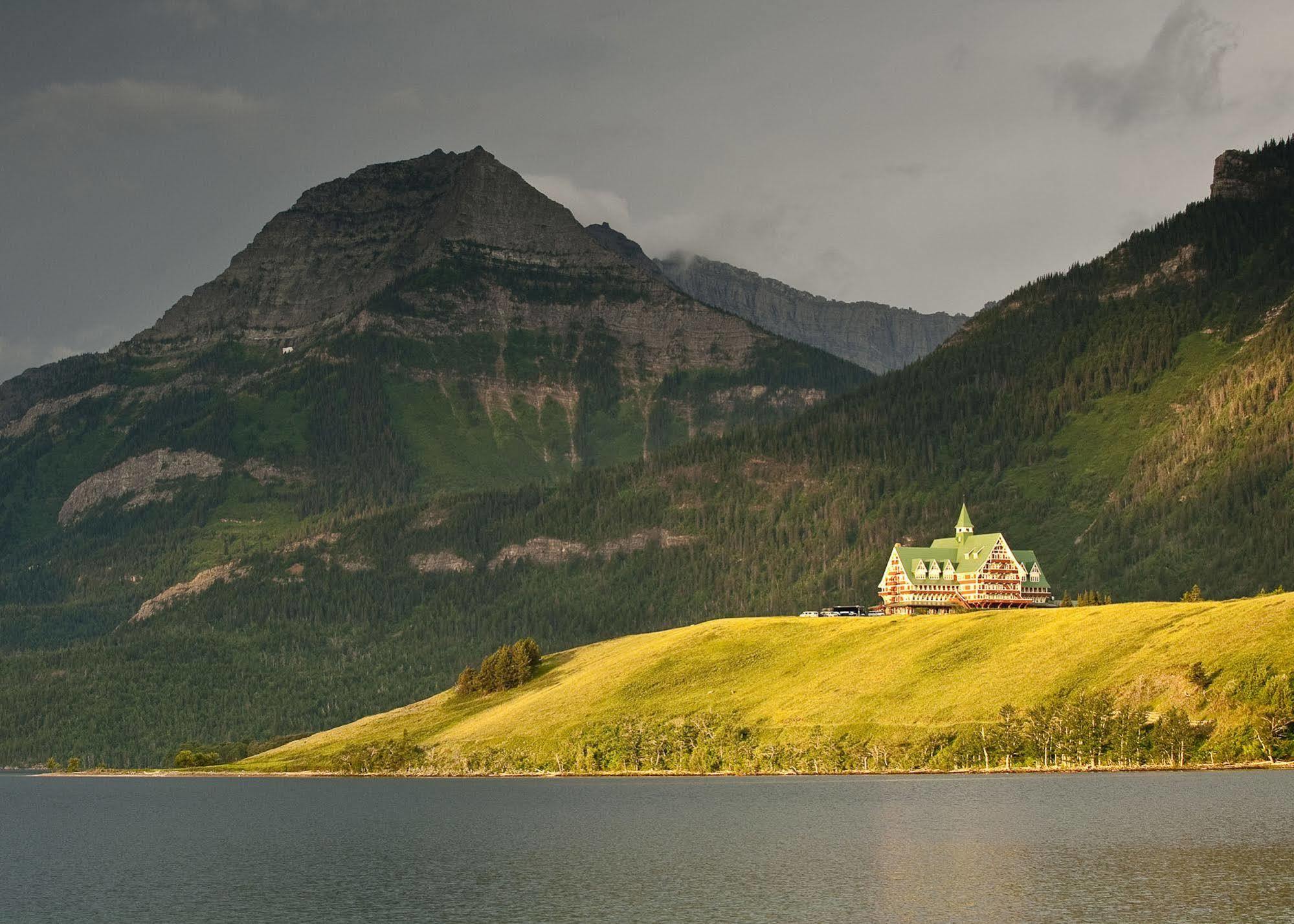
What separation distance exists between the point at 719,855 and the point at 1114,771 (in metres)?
76.5

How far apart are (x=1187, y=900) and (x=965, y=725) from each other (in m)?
107

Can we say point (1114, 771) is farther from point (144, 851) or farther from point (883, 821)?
point (144, 851)

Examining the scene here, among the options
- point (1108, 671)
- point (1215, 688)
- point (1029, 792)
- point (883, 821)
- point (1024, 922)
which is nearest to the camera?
point (1024, 922)

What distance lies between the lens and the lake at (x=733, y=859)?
312ft

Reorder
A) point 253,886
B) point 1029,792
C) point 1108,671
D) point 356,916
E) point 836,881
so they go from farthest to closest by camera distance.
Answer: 1. point 1108,671
2. point 1029,792
3. point 253,886
4. point 836,881
5. point 356,916

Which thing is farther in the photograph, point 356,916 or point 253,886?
point 253,886

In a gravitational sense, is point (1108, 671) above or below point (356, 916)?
above

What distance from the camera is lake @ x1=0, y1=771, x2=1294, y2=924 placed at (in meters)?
95.1

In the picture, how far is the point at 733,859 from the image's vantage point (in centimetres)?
11856

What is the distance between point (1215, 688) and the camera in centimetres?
17900

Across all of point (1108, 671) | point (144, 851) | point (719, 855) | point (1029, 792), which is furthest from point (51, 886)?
point (1108, 671)

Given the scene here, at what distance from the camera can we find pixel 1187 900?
299ft

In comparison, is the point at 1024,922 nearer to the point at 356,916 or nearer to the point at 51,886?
the point at 356,916

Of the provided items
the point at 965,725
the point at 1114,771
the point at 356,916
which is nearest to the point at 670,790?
the point at 965,725
